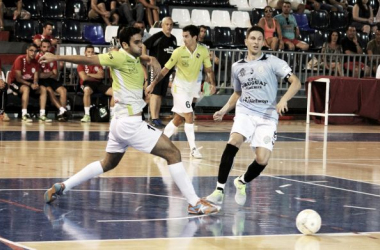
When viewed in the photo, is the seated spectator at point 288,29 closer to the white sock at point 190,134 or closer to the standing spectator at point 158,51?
the standing spectator at point 158,51

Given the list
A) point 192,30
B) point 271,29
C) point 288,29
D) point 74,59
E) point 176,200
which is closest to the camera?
point 74,59

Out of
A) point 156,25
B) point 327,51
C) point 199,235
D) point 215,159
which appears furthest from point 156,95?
point 199,235

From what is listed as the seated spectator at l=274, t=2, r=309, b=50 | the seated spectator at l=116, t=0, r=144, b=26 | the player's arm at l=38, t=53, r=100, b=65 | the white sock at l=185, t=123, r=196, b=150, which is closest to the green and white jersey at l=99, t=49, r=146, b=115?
the player's arm at l=38, t=53, r=100, b=65

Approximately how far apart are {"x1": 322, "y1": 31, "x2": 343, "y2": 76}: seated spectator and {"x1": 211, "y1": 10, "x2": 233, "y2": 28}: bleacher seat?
2753 millimetres

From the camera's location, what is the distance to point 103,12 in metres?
22.0

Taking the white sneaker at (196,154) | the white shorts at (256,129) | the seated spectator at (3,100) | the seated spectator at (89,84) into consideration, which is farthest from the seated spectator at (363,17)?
the white shorts at (256,129)

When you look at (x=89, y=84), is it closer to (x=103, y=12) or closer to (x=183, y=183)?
(x=103, y=12)

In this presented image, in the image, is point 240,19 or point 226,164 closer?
point 226,164

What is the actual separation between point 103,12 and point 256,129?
42.6ft

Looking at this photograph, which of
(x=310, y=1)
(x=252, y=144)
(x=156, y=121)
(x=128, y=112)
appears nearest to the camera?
(x=128, y=112)

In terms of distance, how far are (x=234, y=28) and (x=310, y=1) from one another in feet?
13.2

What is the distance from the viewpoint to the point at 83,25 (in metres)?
22.1

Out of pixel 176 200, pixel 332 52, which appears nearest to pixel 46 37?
pixel 332 52

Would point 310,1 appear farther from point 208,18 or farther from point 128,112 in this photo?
point 128,112
